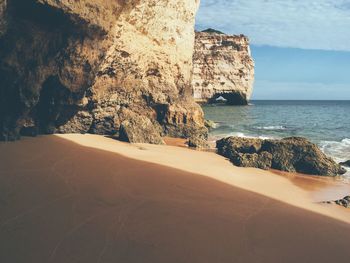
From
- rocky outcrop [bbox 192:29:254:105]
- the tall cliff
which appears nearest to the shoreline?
the tall cliff

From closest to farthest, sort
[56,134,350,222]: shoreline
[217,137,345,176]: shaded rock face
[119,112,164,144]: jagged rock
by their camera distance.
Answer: [56,134,350,222]: shoreline
[217,137,345,176]: shaded rock face
[119,112,164,144]: jagged rock

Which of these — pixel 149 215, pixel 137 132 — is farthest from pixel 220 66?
pixel 149 215

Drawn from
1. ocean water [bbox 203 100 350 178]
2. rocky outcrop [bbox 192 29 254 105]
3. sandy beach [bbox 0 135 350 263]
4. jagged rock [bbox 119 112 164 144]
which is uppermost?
rocky outcrop [bbox 192 29 254 105]

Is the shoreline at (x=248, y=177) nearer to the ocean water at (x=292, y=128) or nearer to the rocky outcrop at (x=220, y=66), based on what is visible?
the ocean water at (x=292, y=128)

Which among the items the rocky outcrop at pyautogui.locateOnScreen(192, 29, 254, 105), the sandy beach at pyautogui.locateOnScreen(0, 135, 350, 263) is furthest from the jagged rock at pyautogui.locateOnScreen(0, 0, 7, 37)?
the rocky outcrop at pyautogui.locateOnScreen(192, 29, 254, 105)

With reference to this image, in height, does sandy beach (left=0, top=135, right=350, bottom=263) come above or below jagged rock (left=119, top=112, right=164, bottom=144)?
below

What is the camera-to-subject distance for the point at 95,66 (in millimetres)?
11492

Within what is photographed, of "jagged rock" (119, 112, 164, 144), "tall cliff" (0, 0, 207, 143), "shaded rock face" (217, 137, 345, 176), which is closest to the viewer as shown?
"tall cliff" (0, 0, 207, 143)

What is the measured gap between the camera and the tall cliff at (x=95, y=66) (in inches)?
356

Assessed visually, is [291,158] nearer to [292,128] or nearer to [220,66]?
[292,128]

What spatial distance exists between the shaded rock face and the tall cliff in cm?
538

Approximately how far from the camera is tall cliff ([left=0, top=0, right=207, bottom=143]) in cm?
905

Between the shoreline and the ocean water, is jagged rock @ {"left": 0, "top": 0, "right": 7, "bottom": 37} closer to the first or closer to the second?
the shoreline

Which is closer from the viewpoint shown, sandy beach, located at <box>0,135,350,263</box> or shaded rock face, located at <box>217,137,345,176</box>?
sandy beach, located at <box>0,135,350,263</box>
